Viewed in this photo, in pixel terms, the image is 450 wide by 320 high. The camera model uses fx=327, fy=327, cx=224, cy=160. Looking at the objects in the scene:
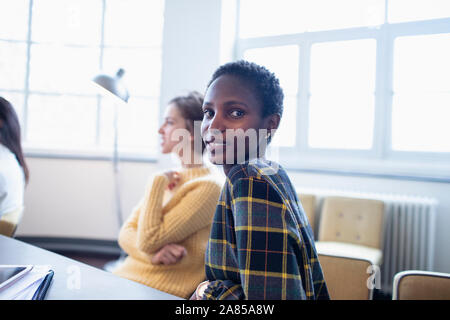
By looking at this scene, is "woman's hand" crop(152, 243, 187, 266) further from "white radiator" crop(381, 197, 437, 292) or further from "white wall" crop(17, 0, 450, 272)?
"white wall" crop(17, 0, 450, 272)

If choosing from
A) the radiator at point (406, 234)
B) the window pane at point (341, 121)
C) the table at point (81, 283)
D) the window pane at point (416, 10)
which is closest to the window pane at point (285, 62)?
the window pane at point (341, 121)

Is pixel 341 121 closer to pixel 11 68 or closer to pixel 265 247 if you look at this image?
pixel 265 247

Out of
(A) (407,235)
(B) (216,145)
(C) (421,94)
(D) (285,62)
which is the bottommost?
(A) (407,235)

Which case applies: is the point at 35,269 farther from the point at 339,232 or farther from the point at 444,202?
the point at 444,202

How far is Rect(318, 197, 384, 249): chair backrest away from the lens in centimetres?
251

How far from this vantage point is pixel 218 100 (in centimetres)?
63

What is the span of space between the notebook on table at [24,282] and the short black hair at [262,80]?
0.53 meters

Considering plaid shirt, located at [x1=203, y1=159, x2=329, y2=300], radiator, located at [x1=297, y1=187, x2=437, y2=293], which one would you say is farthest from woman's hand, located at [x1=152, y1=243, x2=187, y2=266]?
radiator, located at [x1=297, y1=187, x2=437, y2=293]

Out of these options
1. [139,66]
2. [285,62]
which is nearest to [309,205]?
[285,62]

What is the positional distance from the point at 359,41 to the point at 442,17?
2.24 feet

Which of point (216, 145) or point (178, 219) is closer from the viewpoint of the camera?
point (216, 145)

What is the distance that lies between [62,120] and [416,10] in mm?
3795

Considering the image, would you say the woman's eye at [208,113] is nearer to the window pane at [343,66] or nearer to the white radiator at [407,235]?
the white radiator at [407,235]

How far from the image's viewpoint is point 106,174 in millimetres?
3492
